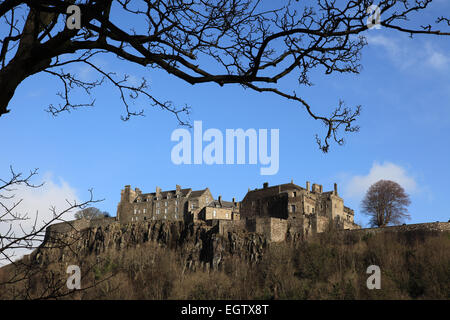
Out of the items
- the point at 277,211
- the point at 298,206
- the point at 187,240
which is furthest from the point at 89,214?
the point at 298,206

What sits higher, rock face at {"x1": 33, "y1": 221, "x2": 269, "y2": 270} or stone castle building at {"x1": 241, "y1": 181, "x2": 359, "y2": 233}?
stone castle building at {"x1": 241, "y1": 181, "x2": 359, "y2": 233}

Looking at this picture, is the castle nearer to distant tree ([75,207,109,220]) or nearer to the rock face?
the rock face

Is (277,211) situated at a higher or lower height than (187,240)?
higher

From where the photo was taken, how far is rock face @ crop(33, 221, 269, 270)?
54.7 m

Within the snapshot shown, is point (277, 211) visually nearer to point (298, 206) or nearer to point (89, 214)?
point (298, 206)

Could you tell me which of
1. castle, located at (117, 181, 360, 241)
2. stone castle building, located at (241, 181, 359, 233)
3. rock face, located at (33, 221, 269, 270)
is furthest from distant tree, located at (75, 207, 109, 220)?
stone castle building, located at (241, 181, 359, 233)

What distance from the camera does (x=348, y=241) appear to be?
50219 mm

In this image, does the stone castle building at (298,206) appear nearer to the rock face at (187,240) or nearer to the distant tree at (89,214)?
the rock face at (187,240)

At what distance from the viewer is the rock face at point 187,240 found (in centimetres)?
5472

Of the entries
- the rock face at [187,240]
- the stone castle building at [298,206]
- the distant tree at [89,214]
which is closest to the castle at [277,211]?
the stone castle building at [298,206]

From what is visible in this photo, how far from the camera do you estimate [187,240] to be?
6169 centimetres

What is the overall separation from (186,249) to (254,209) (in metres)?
10.8

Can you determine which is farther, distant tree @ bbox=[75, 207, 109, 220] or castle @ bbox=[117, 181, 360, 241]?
castle @ bbox=[117, 181, 360, 241]
